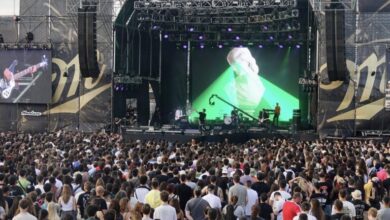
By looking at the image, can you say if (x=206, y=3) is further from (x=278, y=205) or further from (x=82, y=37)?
(x=278, y=205)

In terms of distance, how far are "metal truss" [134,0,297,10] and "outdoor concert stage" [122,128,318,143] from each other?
557 centimetres

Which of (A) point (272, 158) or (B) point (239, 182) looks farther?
(A) point (272, 158)

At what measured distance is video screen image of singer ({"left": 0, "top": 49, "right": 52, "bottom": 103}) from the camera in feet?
115

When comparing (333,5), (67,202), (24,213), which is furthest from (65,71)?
(24,213)

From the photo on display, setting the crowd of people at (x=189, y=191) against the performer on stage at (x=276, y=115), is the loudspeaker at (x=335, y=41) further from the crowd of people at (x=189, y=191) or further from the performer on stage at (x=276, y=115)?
the crowd of people at (x=189, y=191)

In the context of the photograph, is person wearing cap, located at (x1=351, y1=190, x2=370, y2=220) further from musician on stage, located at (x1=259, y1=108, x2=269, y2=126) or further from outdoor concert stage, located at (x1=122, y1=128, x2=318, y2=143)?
musician on stage, located at (x1=259, y1=108, x2=269, y2=126)

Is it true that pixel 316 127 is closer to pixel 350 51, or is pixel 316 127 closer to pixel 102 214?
pixel 350 51

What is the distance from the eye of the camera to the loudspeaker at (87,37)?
1275 inches

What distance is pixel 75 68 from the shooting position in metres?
34.8

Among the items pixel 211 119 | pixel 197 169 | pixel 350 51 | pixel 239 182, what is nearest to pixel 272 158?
pixel 197 169

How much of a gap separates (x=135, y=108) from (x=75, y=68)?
346cm

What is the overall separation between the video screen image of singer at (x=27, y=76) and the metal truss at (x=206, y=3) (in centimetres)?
543

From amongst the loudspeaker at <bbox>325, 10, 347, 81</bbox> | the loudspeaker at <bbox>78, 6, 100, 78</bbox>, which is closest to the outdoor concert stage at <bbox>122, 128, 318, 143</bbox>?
the loudspeaker at <bbox>325, 10, 347, 81</bbox>

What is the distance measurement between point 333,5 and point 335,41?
1530 mm
